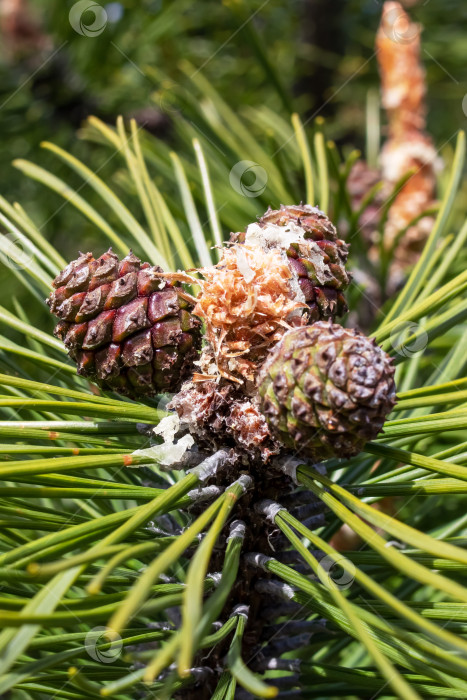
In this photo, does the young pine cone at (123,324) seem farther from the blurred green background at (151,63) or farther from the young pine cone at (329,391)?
the blurred green background at (151,63)

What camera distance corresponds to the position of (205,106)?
146 cm

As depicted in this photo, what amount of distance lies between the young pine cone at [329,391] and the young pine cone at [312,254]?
149mm

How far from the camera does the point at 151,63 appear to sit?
81.6 inches

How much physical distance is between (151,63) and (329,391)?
175 cm

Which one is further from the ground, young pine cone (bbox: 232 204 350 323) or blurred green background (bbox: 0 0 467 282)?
blurred green background (bbox: 0 0 467 282)

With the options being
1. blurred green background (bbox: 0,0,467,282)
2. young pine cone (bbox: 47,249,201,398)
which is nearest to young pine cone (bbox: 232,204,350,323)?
young pine cone (bbox: 47,249,201,398)

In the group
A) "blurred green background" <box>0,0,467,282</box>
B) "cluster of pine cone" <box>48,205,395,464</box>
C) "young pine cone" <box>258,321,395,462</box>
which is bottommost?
"young pine cone" <box>258,321,395,462</box>

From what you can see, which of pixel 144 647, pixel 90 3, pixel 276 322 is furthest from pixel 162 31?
pixel 144 647

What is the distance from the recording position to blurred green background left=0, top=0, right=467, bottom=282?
75.0 inches

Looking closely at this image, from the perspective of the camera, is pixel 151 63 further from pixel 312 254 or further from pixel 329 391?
pixel 329 391

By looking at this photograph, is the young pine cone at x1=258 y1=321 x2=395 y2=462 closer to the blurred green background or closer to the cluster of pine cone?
the cluster of pine cone

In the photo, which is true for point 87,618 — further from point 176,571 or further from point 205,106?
point 205,106

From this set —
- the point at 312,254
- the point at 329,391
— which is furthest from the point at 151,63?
the point at 329,391

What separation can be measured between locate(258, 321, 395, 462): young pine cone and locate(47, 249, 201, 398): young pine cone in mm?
147
